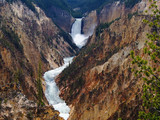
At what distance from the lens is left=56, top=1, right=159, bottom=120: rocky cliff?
21.6 metres

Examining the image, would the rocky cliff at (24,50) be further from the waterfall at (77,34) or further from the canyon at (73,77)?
the waterfall at (77,34)

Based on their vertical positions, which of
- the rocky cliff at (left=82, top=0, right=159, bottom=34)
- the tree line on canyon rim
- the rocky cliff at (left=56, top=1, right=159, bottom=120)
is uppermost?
the tree line on canyon rim

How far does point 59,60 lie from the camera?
2240 inches

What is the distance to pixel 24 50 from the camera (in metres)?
43.2

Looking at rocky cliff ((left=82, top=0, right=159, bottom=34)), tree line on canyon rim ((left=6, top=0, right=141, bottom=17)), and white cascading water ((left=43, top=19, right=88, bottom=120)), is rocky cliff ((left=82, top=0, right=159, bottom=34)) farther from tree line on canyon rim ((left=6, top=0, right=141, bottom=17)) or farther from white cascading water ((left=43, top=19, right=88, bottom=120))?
white cascading water ((left=43, top=19, right=88, bottom=120))

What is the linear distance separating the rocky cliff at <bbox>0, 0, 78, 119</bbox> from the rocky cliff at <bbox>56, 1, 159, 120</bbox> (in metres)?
5.59

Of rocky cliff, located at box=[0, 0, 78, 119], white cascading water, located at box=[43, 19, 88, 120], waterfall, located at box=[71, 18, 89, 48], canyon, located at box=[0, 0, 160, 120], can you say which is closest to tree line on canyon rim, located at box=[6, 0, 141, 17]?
rocky cliff, located at box=[0, 0, 78, 119]

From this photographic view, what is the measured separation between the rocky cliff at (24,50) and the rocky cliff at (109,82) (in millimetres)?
5587

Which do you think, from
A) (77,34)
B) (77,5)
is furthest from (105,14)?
(77,5)

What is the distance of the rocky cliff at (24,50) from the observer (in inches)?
1122

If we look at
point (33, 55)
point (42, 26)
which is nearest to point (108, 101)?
point (33, 55)

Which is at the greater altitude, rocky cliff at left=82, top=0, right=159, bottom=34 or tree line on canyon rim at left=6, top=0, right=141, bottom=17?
tree line on canyon rim at left=6, top=0, right=141, bottom=17

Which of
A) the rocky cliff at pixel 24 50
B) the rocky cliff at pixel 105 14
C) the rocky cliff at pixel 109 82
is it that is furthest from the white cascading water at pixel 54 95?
the rocky cliff at pixel 105 14

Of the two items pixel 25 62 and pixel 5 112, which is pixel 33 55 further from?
pixel 5 112
